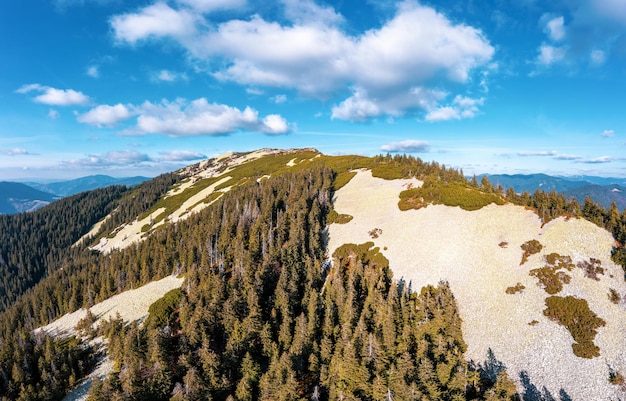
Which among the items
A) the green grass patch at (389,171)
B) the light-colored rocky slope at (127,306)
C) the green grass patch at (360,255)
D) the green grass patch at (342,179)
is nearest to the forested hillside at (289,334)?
the green grass patch at (360,255)

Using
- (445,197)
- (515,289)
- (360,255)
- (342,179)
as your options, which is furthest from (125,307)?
(445,197)

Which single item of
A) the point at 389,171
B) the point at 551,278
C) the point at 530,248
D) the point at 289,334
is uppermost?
the point at 389,171

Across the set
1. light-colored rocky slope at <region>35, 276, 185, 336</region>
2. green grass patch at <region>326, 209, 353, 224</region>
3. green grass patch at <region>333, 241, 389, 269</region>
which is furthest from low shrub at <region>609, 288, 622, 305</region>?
light-colored rocky slope at <region>35, 276, 185, 336</region>

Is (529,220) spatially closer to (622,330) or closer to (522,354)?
(622,330)

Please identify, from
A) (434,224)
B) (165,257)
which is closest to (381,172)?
(434,224)

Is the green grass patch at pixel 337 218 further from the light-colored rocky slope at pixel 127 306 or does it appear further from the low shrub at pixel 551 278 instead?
the low shrub at pixel 551 278

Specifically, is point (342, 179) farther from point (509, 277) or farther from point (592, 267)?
point (592, 267)
